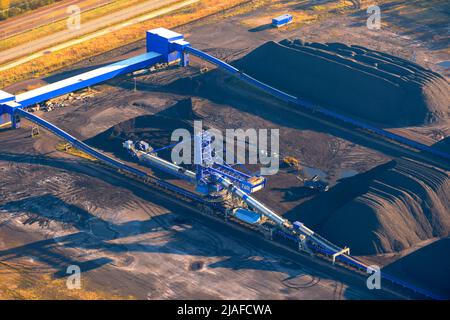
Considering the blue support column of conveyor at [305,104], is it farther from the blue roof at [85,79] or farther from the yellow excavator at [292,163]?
the yellow excavator at [292,163]

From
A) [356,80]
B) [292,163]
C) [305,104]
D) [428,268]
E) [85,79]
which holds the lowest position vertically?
[428,268]

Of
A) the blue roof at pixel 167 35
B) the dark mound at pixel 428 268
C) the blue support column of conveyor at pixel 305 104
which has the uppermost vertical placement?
the blue roof at pixel 167 35

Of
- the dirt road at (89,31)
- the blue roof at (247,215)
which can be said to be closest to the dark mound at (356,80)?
the blue roof at (247,215)

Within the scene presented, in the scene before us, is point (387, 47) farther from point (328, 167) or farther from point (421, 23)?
point (328, 167)

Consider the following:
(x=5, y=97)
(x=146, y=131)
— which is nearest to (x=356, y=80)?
(x=146, y=131)

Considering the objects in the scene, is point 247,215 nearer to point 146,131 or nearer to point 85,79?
point 146,131

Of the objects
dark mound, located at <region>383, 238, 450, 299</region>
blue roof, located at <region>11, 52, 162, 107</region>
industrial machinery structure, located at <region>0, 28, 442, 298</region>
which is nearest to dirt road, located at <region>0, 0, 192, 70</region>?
blue roof, located at <region>11, 52, 162, 107</region>
